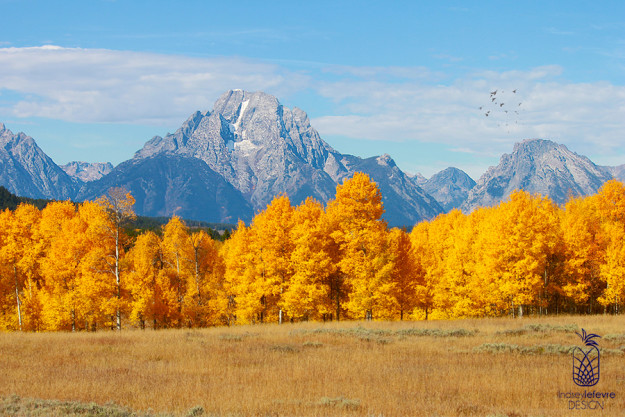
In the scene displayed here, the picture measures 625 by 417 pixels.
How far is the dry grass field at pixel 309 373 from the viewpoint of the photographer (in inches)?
584

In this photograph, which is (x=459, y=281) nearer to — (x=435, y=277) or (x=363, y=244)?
(x=435, y=277)

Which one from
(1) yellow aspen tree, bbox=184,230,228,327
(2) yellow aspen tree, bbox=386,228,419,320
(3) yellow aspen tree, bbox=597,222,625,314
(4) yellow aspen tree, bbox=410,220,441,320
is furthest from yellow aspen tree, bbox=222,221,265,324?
(3) yellow aspen tree, bbox=597,222,625,314

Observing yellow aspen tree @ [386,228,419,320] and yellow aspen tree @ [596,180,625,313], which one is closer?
yellow aspen tree @ [386,228,419,320]

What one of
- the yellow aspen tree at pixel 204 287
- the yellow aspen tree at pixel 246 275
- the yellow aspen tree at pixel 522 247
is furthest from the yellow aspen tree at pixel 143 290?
the yellow aspen tree at pixel 522 247

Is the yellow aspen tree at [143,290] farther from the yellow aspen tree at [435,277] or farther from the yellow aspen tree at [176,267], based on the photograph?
the yellow aspen tree at [435,277]

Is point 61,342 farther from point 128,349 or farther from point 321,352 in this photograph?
point 321,352

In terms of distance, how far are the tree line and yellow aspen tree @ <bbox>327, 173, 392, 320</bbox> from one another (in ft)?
0.28

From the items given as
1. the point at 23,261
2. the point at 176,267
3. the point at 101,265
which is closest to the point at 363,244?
the point at 101,265

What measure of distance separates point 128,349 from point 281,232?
1837cm

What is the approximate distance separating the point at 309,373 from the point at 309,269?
19531 mm

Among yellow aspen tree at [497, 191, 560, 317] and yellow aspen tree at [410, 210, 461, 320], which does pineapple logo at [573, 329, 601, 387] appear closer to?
yellow aspen tree at [497, 191, 560, 317]

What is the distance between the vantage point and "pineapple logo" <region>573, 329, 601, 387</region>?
18.0 m

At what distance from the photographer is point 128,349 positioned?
25531 mm

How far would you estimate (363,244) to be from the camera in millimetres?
38469
